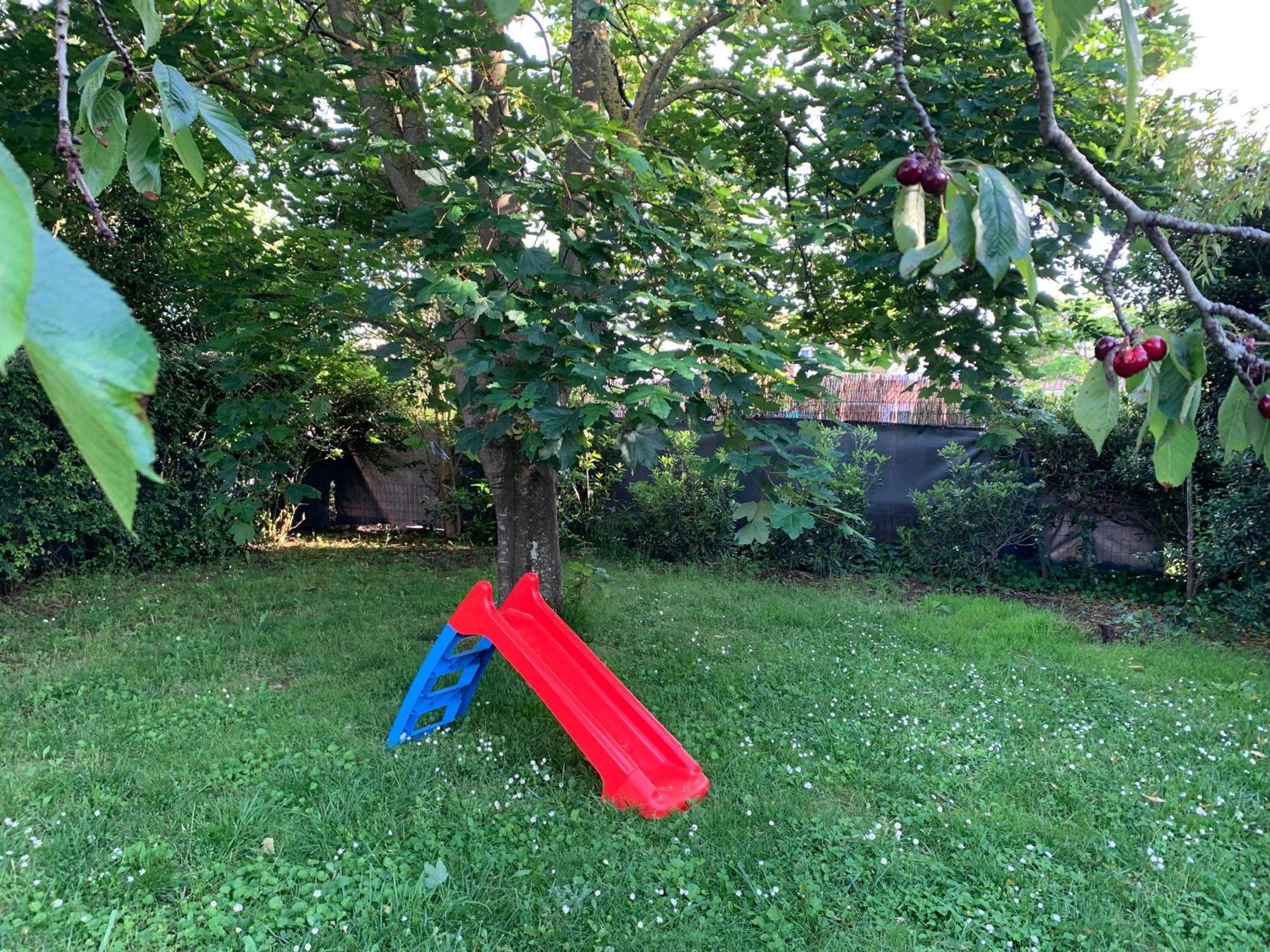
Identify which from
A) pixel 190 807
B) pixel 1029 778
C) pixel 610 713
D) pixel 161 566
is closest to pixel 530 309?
pixel 610 713

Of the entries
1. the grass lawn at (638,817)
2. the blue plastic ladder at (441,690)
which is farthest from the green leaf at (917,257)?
the blue plastic ladder at (441,690)

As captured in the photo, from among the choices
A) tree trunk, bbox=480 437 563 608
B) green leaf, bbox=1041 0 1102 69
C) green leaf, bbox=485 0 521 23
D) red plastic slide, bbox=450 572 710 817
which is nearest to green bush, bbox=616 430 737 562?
tree trunk, bbox=480 437 563 608

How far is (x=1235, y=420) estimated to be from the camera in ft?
3.52

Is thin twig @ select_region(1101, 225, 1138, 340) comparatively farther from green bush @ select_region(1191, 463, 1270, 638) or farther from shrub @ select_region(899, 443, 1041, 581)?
shrub @ select_region(899, 443, 1041, 581)

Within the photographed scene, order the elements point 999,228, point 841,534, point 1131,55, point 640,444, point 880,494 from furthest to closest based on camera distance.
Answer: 1. point 880,494
2. point 841,534
3. point 640,444
4. point 999,228
5. point 1131,55

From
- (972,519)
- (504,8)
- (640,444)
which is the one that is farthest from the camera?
(972,519)

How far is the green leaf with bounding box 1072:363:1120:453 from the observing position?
1.00m

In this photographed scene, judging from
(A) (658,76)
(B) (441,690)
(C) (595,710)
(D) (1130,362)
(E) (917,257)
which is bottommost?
(B) (441,690)

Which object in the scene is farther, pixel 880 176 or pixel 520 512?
pixel 520 512

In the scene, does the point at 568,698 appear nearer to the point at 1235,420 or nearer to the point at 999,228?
the point at 1235,420

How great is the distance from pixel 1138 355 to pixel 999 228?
345mm

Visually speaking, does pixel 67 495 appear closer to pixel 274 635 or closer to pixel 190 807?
pixel 274 635

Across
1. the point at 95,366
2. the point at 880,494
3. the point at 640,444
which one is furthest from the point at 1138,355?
the point at 880,494

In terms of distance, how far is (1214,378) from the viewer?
18.3 ft
